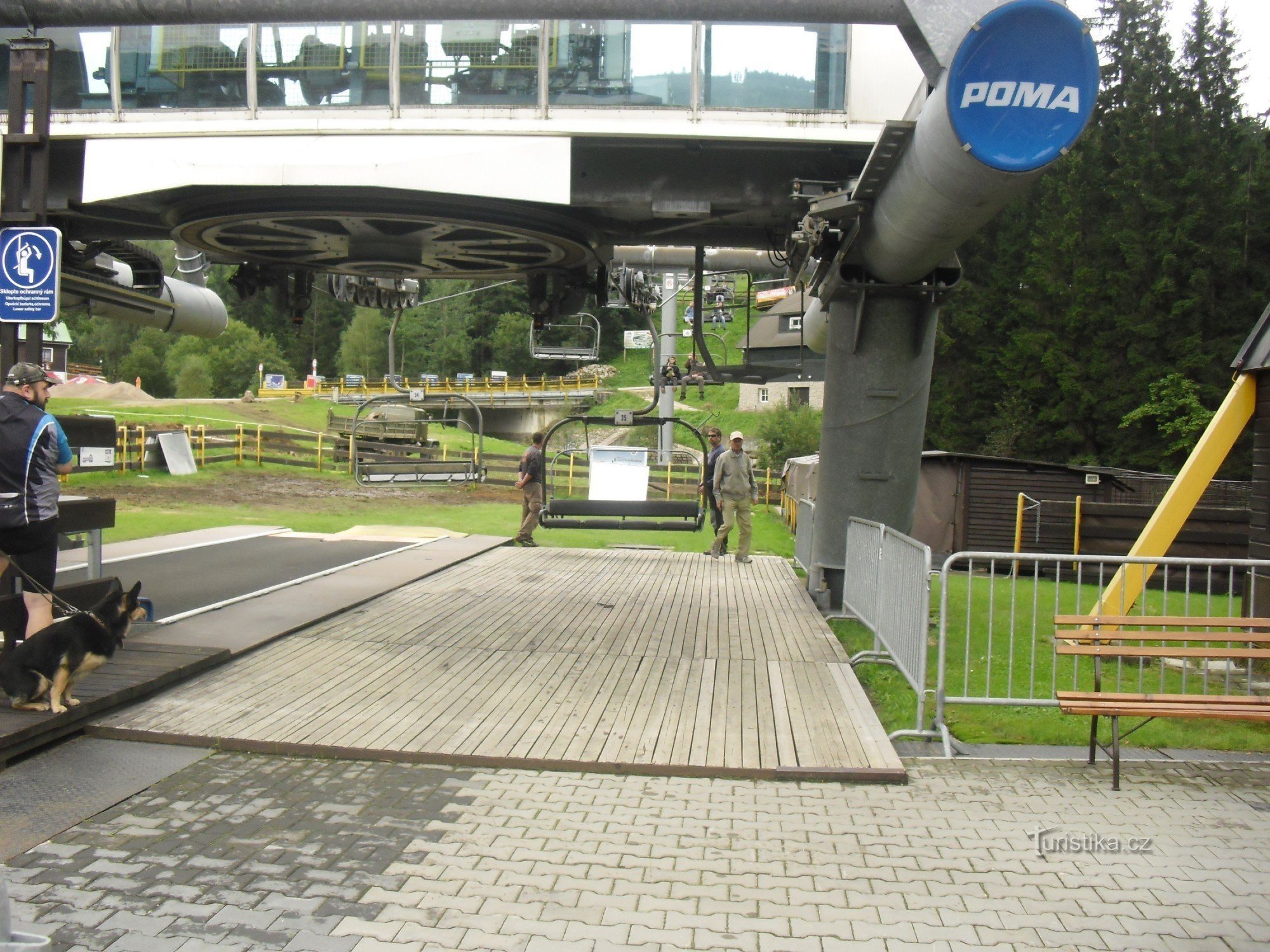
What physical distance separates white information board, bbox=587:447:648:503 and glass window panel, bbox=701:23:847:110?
18.3ft

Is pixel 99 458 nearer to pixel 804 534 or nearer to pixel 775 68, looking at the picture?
pixel 804 534

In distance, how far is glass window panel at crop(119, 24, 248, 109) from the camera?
9.67m

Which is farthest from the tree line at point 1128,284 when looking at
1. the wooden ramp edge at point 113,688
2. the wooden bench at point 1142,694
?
the wooden ramp edge at point 113,688

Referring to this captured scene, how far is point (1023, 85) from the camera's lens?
6.09 m

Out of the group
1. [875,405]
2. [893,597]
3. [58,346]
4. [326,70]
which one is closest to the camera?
[893,597]

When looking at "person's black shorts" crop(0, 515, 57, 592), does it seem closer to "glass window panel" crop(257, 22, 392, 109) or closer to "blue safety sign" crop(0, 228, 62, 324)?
"blue safety sign" crop(0, 228, 62, 324)

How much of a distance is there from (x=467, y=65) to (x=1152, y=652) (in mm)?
7286

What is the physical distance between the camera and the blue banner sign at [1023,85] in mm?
6035

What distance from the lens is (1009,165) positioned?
242 inches

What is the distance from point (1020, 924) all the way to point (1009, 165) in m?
4.09

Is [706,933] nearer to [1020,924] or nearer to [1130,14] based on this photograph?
[1020,924]

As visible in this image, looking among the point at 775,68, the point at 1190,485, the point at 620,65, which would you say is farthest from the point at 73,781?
the point at 1190,485

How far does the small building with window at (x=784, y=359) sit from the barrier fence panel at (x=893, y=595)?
1749mm

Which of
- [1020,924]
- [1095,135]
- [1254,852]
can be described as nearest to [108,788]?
[1020,924]
